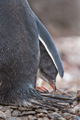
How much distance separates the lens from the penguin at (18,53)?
2061 mm

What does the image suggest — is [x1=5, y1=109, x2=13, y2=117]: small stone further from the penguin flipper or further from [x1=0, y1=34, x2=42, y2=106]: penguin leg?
the penguin flipper

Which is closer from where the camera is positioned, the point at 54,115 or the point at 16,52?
the point at 54,115

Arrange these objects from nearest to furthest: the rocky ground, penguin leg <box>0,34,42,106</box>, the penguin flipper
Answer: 1. the rocky ground
2. penguin leg <box>0,34,42,106</box>
3. the penguin flipper

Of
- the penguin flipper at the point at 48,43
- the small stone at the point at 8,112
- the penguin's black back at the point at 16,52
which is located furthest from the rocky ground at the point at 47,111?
the penguin flipper at the point at 48,43

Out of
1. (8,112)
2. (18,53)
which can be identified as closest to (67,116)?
(8,112)

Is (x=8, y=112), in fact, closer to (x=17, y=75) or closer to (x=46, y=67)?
(x=17, y=75)

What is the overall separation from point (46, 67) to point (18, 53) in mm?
504

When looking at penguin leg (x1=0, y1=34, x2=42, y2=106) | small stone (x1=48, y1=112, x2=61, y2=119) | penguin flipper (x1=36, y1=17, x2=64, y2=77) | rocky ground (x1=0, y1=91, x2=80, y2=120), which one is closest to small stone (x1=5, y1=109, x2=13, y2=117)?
rocky ground (x1=0, y1=91, x2=80, y2=120)

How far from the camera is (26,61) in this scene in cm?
216

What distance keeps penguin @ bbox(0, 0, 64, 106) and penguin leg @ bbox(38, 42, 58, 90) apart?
0.20m

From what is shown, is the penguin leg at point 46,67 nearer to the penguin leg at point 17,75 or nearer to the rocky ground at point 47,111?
the penguin leg at point 17,75

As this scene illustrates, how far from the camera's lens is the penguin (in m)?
2.06

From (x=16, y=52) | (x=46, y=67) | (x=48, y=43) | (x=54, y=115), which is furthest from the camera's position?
(x=46, y=67)

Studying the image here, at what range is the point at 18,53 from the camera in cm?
211
